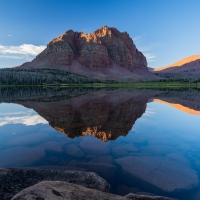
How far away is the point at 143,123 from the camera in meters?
19.3

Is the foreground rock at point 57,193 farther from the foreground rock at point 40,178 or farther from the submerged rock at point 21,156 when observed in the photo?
the submerged rock at point 21,156

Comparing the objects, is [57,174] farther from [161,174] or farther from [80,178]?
[161,174]

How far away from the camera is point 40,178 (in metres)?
6.58

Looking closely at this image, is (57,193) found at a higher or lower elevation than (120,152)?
higher

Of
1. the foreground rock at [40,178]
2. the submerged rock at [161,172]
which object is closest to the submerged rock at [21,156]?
the foreground rock at [40,178]

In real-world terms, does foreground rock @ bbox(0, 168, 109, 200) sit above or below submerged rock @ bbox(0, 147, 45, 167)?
above

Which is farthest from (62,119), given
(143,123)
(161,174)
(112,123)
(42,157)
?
(161,174)

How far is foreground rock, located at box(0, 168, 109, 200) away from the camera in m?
5.84

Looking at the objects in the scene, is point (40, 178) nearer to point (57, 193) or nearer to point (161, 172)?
point (57, 193)

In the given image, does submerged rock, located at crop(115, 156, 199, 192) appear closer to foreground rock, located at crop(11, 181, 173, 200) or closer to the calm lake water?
the calm lake water

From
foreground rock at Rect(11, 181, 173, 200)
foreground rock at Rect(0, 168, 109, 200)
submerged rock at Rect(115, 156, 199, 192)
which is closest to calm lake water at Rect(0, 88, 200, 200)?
submerged rock at Rect(115, 156, 199, 192)

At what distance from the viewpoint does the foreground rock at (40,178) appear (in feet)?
19.2

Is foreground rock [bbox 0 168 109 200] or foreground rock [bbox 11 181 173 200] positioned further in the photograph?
foreground rock [bbox 0 168 109 200]

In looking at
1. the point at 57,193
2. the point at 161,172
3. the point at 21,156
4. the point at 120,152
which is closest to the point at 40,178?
the point at 57,193
